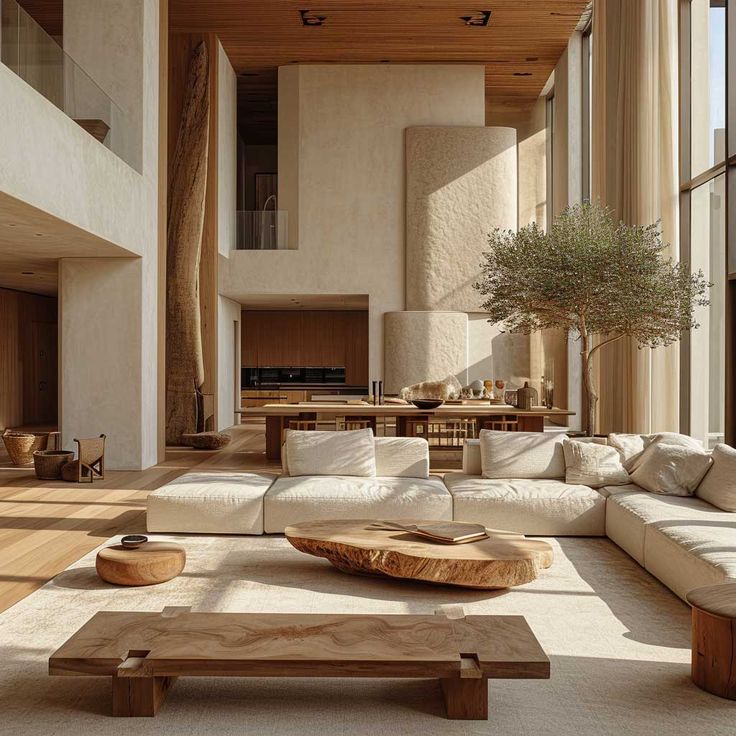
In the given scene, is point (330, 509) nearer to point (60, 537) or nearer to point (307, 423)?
point (60, 537)

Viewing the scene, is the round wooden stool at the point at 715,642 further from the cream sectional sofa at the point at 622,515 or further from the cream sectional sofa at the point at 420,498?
the cream sectional sofa at the point at 420,498

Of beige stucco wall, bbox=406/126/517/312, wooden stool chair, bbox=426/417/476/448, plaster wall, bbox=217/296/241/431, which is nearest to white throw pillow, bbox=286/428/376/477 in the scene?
wooden stool chair, bbox=426/417/476/448

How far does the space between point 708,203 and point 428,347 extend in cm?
667

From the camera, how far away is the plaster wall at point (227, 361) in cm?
1488

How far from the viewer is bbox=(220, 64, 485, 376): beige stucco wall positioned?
611 inches

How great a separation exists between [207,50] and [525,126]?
7307 millimetres

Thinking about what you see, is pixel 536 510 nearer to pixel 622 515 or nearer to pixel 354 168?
pixel 622 515

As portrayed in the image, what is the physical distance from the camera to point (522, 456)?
21.8 feet

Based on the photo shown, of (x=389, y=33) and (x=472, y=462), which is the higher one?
(x=389, y=33)

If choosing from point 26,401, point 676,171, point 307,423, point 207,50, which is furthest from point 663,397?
point 26,401

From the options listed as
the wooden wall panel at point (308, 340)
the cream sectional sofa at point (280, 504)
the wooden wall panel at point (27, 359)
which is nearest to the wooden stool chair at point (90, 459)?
the cream sectional sofa at point (280, 504)

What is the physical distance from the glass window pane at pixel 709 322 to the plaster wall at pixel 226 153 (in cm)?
786

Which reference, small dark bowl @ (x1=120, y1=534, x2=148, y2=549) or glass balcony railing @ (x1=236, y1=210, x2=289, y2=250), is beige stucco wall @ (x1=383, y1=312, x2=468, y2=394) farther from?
small dark bowl @ (x1=120, y1=534, x2=148, y2=549)

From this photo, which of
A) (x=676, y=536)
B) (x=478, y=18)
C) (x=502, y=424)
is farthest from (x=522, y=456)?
(x=478, y=18)
